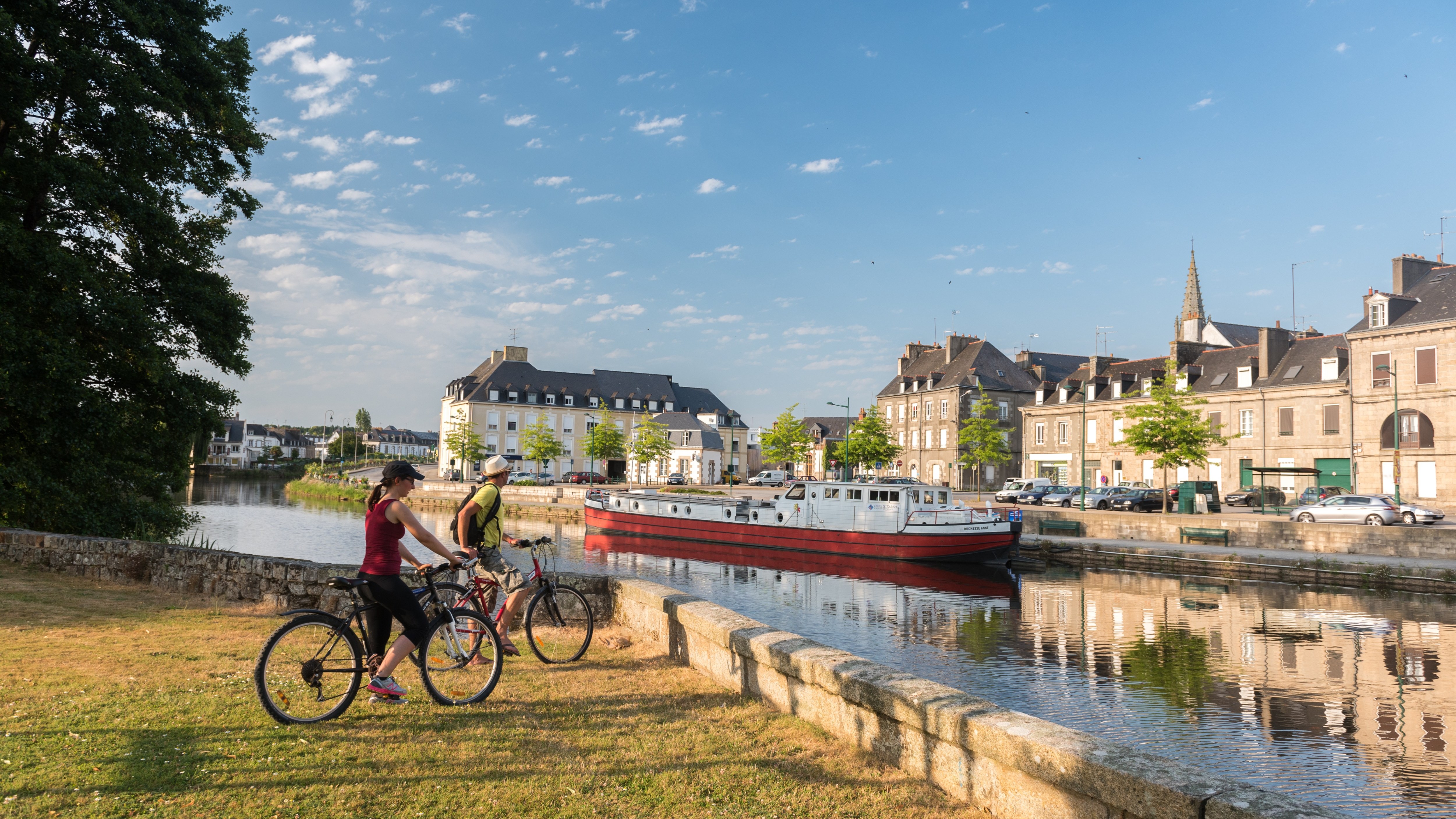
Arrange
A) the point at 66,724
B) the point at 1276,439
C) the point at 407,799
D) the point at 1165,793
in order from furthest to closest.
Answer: the point at 1276,439 < the point at 66,724 < the point at 407,799 < the point at 1165,793

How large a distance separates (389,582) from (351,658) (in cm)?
51

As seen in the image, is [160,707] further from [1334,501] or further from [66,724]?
[1334,501]

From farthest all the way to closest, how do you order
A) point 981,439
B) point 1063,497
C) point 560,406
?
point 560,406 → point 981,439 → point 1063,497

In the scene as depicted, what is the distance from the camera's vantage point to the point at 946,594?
2181 cm

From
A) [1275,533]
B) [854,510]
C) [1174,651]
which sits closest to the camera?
[1174,651]

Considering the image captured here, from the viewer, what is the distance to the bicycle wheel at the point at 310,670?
16.3 feet

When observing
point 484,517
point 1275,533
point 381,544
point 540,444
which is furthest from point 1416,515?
point 540,444

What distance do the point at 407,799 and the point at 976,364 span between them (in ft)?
213

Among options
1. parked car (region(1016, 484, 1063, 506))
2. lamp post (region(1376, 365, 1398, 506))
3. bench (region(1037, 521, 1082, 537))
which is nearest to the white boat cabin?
bench (region(1037, 521, 1082, 537))

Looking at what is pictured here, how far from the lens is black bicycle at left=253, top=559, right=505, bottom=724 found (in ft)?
16.5

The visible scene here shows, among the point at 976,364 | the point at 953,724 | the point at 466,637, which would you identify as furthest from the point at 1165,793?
the point at 976,364

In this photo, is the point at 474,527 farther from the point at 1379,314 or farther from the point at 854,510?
the point at 1379,314

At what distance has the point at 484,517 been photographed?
7086 mm

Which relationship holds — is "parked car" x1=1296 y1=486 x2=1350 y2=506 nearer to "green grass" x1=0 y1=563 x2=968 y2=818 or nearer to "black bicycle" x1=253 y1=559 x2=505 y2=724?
"green grass" x1=0 y1=563 x2=968 y2=818
